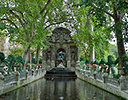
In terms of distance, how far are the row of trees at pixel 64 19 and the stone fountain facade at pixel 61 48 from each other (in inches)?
264

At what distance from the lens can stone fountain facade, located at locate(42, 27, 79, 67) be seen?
29219mm

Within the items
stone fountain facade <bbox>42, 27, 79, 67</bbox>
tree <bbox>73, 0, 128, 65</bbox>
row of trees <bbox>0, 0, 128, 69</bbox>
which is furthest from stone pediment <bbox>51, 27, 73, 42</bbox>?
tree <bbox>73, 0, 128, 65</bbox>

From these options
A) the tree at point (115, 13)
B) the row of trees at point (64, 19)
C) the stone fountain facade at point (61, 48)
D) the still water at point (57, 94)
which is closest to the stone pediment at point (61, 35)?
the stone fountain facade at point (61, 48)

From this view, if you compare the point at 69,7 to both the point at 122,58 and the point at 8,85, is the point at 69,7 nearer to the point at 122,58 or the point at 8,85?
the point at 122,58

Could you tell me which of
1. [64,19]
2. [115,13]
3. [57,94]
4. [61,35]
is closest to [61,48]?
[61,35]

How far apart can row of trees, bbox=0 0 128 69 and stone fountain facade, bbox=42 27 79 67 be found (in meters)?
6.70

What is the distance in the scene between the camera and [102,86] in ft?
28.2

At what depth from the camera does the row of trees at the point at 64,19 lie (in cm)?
812

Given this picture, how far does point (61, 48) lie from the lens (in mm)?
30438

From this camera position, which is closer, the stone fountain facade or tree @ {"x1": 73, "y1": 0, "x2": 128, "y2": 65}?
tree @ {"x1": 73, "y1": 0, "x2": 128, "y2": 65}

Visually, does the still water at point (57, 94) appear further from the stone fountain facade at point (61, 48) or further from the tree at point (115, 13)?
the stone fountain facade at point (61, 48)

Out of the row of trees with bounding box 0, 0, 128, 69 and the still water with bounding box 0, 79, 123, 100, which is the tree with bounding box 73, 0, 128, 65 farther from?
the still water with bounding box 0, 79, 123, 100

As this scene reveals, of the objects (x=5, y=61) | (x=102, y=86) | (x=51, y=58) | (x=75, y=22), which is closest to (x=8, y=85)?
(x=5, y=61)

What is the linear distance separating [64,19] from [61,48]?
10876mm
